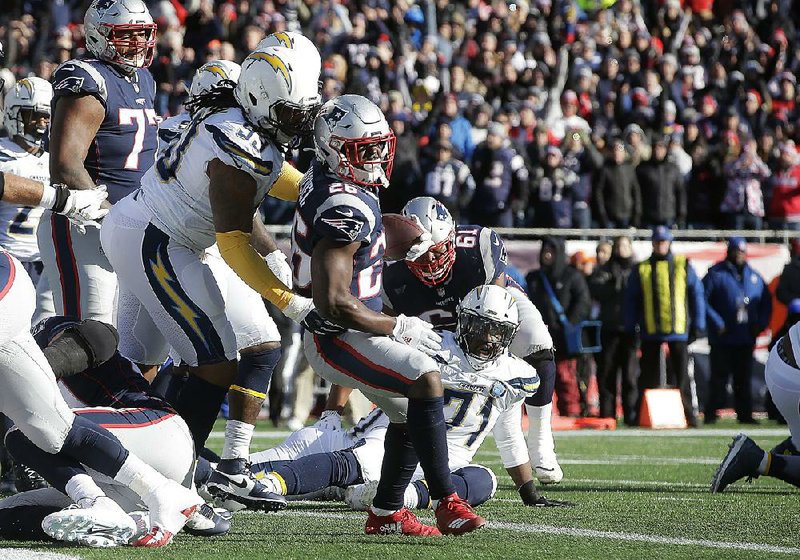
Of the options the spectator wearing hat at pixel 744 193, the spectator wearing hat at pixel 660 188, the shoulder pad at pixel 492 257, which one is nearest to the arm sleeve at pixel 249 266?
the shoulder pad at pixel 492 257

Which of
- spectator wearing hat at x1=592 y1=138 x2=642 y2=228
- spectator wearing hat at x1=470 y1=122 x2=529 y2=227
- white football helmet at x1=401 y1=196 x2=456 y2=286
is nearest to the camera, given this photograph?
white football helmet at x1=401 y1=196 x2=456 y2=286

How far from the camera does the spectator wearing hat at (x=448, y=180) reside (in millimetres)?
12391

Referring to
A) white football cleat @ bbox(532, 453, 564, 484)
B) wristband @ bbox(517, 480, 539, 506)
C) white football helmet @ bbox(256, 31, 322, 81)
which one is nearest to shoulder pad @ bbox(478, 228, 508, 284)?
white football cleat @ bbox(532, 453, 564, 484)

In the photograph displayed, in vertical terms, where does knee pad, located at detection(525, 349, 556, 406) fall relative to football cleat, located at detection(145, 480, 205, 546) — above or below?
above

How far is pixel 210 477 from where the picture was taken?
5.11 meters

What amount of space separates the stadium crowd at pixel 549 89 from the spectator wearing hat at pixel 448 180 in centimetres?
2

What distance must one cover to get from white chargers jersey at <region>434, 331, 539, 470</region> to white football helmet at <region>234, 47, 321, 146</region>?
1.04 metres

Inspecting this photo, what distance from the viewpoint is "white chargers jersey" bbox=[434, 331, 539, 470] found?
548 centimetres

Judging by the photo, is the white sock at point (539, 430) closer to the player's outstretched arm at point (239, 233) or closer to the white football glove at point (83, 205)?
the player's outstretched arm at point (239, 233)

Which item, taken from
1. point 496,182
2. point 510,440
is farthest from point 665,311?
point 510,440

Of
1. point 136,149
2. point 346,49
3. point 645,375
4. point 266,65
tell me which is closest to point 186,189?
point 266,65

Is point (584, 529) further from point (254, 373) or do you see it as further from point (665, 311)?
point (665, 311)

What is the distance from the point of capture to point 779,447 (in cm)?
663

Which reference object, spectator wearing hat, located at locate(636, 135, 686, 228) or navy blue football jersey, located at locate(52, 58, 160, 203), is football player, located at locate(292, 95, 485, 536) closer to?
navy blue football jersey, located at locate(52, 58, 160, 203)
